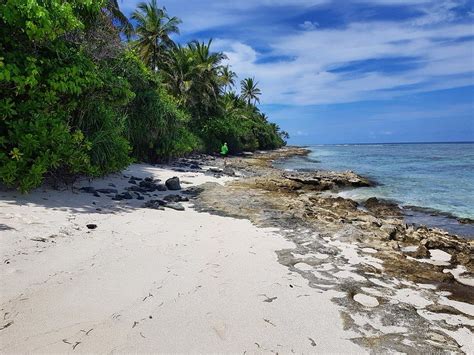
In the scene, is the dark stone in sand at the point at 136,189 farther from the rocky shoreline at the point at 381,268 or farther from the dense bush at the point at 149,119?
the dense bush at the point at 149,119

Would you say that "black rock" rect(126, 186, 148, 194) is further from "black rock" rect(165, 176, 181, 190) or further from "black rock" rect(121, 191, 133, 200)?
"black rock" rect(165, 176, 181, 190)

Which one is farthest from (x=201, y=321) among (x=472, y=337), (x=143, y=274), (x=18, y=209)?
(x=18, y=209)

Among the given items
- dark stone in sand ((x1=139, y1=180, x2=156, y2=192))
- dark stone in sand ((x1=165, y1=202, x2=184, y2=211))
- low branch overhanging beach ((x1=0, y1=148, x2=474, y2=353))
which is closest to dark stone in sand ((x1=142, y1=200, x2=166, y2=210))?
dark stone in sand ((x1=165, y1=202, x2=184, y2=211))

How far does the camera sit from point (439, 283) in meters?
4.54

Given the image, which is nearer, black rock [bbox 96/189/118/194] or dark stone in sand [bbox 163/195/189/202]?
black rock [bbox 96/189/118/194]

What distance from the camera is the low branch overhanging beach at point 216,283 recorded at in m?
2.87

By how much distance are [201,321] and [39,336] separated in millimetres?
1261

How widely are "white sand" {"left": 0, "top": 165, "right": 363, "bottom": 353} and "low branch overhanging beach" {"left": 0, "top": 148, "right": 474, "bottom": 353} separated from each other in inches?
0.6

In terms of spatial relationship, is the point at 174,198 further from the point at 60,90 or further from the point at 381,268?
the point at 381,268

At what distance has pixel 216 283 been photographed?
12.9ft

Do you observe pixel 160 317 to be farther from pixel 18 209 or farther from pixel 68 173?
pixel 68 173

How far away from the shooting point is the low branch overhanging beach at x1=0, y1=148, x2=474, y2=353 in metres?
2.87

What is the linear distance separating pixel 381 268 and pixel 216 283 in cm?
244

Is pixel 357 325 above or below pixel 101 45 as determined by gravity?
below
